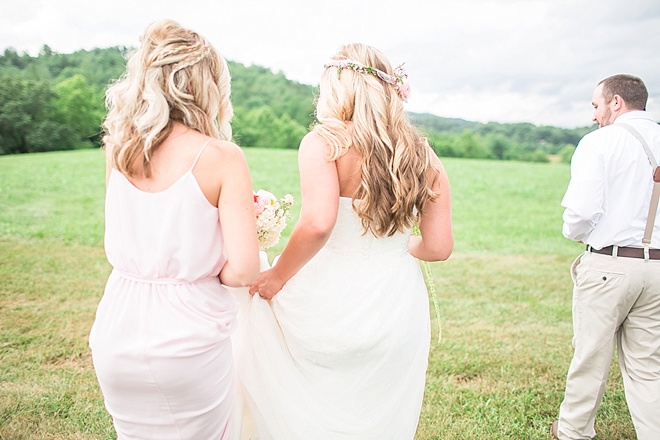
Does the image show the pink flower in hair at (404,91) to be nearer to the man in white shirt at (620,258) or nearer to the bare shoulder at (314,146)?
the bare shoulder at (314,146)

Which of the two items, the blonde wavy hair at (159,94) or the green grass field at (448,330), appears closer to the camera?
the blonde wavy hair at (159,94)

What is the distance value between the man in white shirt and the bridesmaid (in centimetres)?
260

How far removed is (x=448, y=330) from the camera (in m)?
6.38

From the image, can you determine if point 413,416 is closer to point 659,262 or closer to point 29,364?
point 659,262

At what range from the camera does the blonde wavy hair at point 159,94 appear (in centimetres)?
212

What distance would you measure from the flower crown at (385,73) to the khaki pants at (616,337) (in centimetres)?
200

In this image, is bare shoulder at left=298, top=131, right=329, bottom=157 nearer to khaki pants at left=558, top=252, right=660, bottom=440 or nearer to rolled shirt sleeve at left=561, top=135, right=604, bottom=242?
rolled shirt sleeve at left=561, top=135, right=604, bottom=242

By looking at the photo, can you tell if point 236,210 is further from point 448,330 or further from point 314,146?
point 448,330

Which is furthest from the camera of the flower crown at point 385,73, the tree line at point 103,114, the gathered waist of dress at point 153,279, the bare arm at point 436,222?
the tree line at point 103,114

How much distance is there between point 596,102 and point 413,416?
8.99 ft

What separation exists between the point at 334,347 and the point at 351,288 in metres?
0.33

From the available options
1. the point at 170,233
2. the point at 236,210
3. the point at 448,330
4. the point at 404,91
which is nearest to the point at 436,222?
the point at 404,91

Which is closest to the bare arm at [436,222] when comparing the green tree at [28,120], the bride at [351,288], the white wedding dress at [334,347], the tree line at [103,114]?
the bride at [351,288]

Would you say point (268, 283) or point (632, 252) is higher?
point (632, 252)
